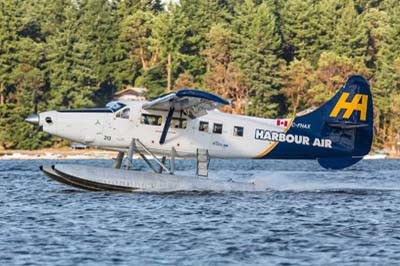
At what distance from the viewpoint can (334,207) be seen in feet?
81.5

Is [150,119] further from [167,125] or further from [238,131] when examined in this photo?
[238,131]

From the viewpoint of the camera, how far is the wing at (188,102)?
83.4ft

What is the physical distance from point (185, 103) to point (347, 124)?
16.3 ft

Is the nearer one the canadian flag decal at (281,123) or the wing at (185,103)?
the wing at (185,103)

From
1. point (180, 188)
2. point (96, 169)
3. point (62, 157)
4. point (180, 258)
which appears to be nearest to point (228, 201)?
point (180, 188)

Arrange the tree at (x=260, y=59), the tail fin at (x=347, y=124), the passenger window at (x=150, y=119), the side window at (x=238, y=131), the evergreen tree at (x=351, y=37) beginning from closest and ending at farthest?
the passenger window at (x=150, y=119)
the side window at (x=238, y=131)
the tail fin at (x=347, y=124)
the tree at (x=260, y=59)
the evergreen tree at (x=351, y=37)

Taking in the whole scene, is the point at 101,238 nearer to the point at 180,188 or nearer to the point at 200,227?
the point at 200,227

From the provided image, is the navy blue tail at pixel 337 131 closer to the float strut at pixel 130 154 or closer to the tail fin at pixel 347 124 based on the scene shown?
the tail fin at pixel 347 124

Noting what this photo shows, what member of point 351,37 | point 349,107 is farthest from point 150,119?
point 351,37

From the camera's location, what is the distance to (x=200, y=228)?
66.8ft

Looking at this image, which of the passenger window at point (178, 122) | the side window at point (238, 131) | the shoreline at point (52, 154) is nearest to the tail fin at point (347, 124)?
the side window at point (238, 131)

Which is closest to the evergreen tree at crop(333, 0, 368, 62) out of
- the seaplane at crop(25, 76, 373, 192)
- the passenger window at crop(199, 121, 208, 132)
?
the seaplane at crop(25, 76, 373, 192)

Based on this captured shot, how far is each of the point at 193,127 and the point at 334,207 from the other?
473cm

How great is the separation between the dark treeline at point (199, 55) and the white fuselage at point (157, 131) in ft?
155
